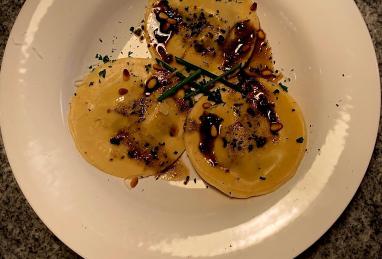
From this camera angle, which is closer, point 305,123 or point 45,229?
point 305,123

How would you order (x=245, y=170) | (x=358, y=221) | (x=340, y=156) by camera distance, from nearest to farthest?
(x=340, y=156) < (x=245, y=170) < (x=358, y=221)

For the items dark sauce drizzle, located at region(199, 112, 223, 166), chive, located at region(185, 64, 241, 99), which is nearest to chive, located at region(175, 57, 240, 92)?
chive, located at region(185, 64, 241, 99)

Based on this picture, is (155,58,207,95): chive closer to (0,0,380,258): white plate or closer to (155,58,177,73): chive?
(155,58,177,73): chive

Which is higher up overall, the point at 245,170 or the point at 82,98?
the point at 82,98

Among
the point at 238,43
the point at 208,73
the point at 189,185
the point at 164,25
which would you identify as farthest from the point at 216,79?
the point at 189,185

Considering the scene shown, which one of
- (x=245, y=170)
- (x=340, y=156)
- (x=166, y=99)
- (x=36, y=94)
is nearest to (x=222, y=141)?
(x=245, y=170)

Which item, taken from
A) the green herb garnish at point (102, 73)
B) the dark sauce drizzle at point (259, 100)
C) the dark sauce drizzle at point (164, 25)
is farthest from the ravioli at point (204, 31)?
the green herb garnish at point (102, 73)

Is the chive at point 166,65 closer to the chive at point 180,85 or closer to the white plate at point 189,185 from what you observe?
the chive at point 180,85

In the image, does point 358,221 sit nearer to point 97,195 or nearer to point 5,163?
point 97,195

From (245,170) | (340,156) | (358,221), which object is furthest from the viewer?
(358,221)
